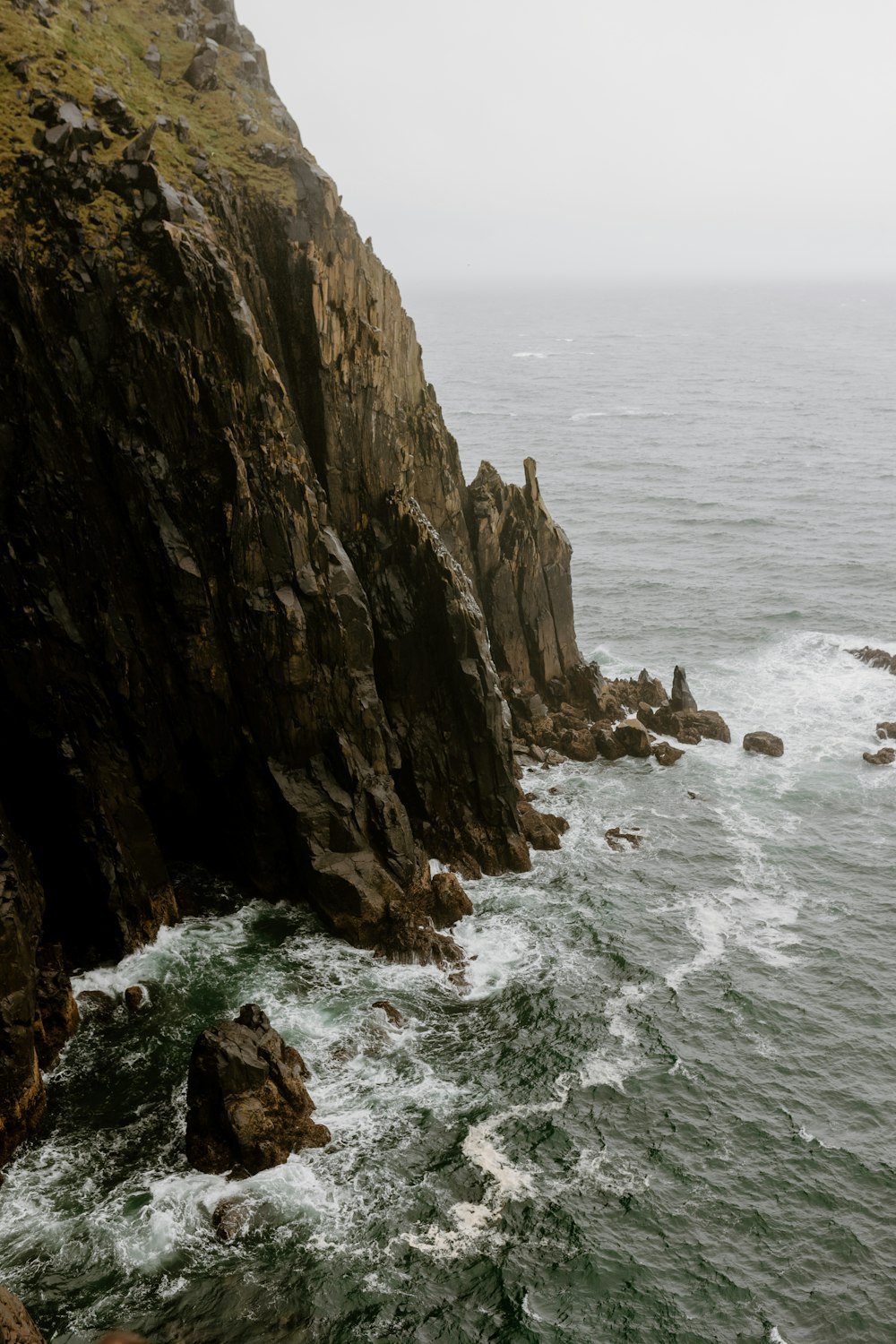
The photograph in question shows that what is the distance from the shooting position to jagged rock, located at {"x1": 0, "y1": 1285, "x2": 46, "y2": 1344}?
25.5 meters

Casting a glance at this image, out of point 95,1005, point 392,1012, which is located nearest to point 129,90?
point 95,1005

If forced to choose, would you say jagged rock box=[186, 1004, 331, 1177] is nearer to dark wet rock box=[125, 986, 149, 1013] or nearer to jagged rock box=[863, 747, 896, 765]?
dark wet rock box=[125, 986, 149, 1013]

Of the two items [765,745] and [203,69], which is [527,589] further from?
[203,69]

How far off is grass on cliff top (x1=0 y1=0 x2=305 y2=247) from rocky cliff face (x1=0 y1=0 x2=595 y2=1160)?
155 millimetres

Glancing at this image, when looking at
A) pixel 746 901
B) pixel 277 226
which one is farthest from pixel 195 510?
pixel 746 901

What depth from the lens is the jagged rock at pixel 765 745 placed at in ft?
213

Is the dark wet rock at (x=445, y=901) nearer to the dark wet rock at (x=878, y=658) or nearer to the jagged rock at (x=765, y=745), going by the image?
the jagged rock at (x=765, y=745)

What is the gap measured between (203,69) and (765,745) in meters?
48.2

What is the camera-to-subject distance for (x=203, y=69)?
171 ft

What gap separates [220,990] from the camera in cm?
4266

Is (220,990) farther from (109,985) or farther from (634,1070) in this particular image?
(634,1070)

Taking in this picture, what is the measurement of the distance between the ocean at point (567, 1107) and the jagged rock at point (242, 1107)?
65cm

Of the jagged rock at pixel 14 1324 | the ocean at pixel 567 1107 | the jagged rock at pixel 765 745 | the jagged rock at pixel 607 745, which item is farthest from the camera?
the jagged rock at pixel 765 745

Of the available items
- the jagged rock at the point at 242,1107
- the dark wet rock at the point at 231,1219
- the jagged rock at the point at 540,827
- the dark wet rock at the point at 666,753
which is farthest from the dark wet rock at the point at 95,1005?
the dark wet rock at the point at 666,753
